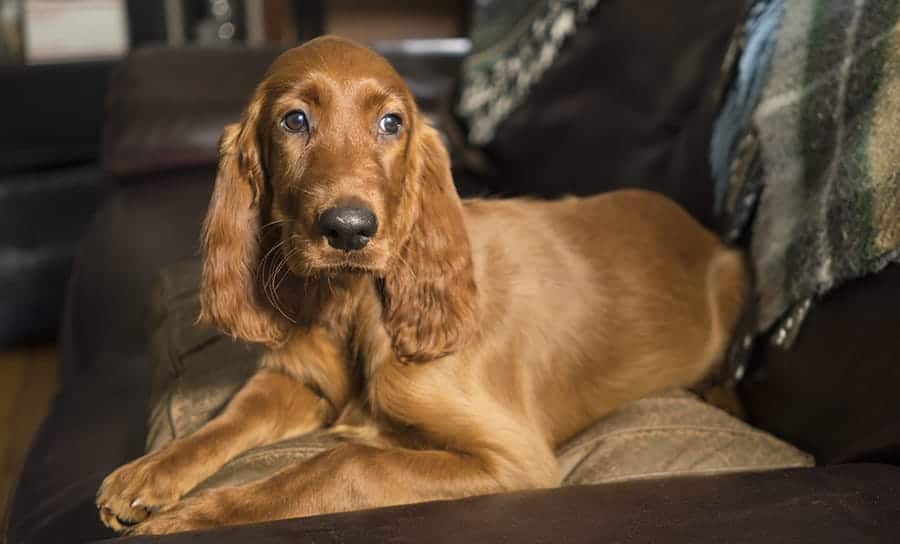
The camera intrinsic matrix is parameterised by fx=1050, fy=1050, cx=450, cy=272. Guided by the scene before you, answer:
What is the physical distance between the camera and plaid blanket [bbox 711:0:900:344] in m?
1.43

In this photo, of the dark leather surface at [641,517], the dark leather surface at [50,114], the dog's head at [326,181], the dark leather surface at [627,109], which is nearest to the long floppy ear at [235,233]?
the dog's head at [326,181]

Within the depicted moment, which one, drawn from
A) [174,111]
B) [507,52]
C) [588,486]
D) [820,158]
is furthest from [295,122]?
[174,111]

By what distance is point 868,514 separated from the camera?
39.5 inches

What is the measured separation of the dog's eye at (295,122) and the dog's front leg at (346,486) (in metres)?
0.41

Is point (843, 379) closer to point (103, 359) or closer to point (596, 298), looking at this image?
point (596, 298)

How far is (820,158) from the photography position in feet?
5.24

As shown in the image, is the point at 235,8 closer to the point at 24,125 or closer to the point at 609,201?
the point at 24,125

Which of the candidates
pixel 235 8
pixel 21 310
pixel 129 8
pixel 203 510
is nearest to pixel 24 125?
pixel 21 310

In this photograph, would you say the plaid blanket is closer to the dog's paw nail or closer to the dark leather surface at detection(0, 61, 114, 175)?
the dog's paw nail

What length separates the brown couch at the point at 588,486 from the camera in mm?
993

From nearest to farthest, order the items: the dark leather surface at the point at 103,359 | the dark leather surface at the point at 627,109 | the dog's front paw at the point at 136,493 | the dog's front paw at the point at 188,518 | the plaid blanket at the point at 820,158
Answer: the dog's front paw at the point at 188,518
the dog's front paw at the point at 136,493
the plaid blanket at the point at 820,158
the dark leather surface at the point at 103,359
the dark leather surface at the point at 627,109

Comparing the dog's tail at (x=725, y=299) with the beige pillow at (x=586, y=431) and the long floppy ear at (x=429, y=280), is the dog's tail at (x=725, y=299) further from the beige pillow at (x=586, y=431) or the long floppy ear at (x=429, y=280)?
the long floppy ear at (x=429, y=280)

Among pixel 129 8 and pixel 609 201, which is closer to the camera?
pixel 609 201

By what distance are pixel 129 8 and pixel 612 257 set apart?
3172 millimetres
